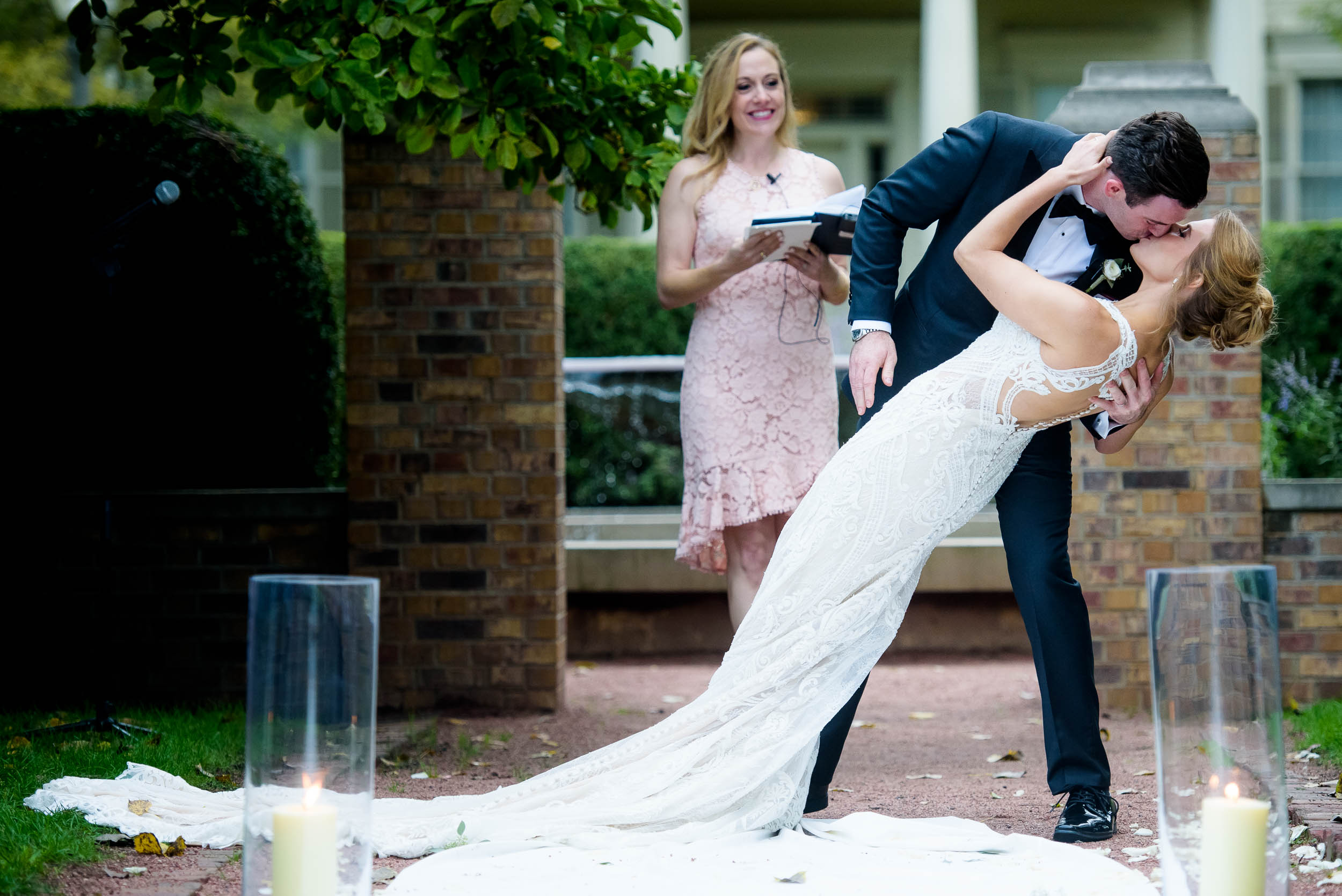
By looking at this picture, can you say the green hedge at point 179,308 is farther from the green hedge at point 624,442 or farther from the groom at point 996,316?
the groom at point 996,316

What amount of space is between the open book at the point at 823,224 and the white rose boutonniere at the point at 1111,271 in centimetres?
82

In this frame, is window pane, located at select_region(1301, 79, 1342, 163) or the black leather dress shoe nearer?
the black leather dress shoe

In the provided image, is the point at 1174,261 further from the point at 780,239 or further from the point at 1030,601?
the point at 780,239

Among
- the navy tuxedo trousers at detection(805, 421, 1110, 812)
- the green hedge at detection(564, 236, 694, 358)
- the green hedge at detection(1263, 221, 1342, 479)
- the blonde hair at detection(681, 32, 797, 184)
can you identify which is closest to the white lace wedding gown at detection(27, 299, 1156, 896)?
the navy tuxedo trousers at detection(805, 421, 1110, 812)

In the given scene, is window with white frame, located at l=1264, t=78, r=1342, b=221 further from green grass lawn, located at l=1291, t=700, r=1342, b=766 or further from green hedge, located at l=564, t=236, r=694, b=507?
green grass lawn, located at l=1291, t=700, r=1342, b=766

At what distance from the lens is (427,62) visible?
3613 millimetres

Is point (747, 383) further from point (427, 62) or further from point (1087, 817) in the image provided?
point (1087, 817)

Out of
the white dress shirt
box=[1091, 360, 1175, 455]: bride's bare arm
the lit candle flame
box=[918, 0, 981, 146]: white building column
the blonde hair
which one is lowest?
the lit candle flame

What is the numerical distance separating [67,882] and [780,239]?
2.47m

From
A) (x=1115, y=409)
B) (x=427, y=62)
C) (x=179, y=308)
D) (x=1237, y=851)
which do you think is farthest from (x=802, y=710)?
(x=179, y=308)

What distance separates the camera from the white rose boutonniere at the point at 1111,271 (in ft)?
10.1

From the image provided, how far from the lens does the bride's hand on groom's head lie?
2.92 m

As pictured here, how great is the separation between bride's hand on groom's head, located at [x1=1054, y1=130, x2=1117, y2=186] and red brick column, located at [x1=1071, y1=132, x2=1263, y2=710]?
7.31 feet

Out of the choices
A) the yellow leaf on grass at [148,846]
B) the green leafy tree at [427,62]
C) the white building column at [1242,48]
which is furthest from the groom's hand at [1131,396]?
the white building column at [1242,48]
